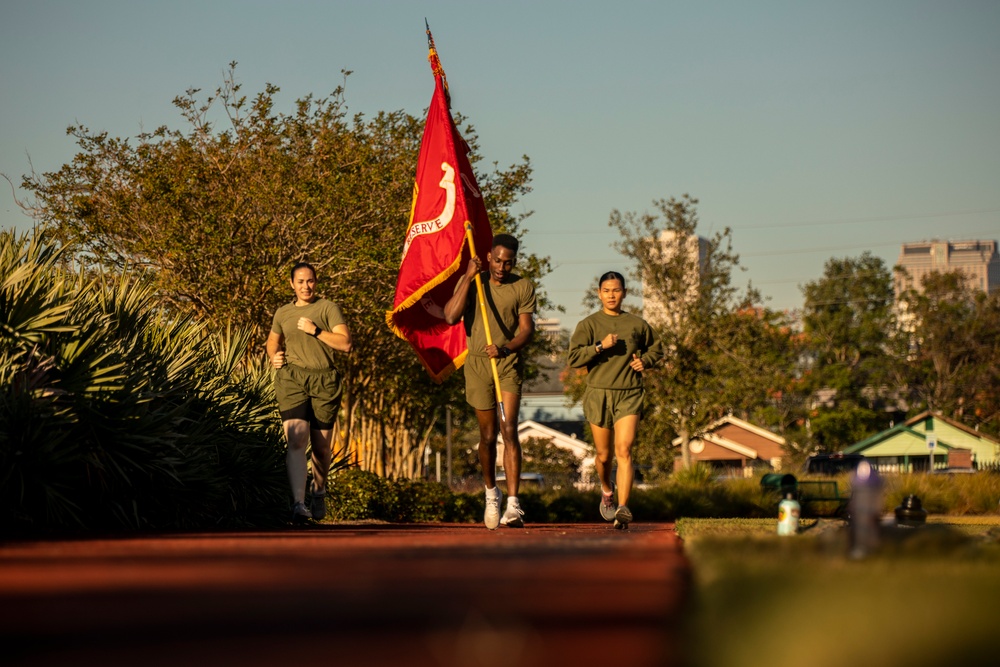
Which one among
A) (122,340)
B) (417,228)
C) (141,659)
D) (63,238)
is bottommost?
(141,659)

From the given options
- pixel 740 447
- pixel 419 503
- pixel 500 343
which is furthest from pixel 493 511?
pixel 740 447

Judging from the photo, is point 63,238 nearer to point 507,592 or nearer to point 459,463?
point 507,592

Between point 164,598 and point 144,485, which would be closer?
point 164,598

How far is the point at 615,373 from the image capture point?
10.5 metres

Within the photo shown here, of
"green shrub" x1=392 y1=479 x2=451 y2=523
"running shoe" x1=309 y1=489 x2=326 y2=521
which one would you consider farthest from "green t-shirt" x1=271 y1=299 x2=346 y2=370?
"green shrub" x1=392 y1=479 x2=451 y2=523

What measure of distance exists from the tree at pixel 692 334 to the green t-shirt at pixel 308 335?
31.1m

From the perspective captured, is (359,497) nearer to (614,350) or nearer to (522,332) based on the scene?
(614,350)

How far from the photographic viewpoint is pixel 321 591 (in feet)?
10.7

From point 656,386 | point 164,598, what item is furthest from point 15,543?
point 656,386

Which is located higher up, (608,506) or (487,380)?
(487,380)

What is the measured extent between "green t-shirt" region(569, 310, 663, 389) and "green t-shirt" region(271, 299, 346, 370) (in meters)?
1.93

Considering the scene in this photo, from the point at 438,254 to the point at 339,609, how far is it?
8989mm

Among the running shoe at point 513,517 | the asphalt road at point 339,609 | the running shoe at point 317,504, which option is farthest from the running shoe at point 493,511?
the asphalt road at point 339,609

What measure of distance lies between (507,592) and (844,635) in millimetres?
1124
